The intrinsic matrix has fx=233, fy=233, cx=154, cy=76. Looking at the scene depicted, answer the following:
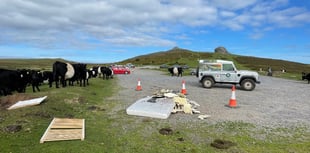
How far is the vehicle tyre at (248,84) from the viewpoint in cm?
1767

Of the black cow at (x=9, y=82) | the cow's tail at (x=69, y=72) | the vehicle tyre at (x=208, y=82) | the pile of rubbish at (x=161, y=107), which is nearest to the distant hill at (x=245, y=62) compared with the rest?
the vehicle tyre at (x=208, y=82)

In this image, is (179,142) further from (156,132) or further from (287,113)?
(287,113)

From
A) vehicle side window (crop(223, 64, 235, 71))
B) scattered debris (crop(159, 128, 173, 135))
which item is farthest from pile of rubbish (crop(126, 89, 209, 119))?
vehicle side window (crop(223, 64, 235, 71))

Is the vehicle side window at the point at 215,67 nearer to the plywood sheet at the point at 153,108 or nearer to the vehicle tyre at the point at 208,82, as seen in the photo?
the vehicle tyre at the point at 208,82

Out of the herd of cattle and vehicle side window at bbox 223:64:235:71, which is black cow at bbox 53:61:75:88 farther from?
vehicle side window at bbox 223:64:235:71

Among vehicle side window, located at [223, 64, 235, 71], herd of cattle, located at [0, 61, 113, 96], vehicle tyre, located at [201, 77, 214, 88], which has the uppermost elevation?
vehicle side window, located at [223, 64, 235, 71]

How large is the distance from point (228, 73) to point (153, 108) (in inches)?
430

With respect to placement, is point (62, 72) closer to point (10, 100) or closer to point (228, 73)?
point (10, 100)

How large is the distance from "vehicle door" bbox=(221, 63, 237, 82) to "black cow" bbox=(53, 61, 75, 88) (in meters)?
11.3

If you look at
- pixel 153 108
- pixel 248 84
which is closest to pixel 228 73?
pixel 248 84

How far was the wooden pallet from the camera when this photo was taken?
19.6 feet

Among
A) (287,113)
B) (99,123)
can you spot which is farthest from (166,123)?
(287,113)

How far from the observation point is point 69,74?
15383 millimetres

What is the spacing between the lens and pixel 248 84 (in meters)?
17.8
